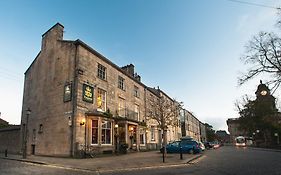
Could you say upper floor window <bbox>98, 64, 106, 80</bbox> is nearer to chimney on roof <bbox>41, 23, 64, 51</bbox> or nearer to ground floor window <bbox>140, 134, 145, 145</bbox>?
chimney on roof <bbox>41, 23, 64, 51</bbox>

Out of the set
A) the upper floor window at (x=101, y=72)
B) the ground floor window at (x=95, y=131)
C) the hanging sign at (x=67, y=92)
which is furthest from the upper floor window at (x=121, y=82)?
the hanging sign at (x=67, y=92)

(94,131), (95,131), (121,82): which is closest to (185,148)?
(95,131)

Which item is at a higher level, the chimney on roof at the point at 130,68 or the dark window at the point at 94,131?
the chimney on roof at the point at 130,68

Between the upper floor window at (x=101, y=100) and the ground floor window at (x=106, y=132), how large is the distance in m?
1.56

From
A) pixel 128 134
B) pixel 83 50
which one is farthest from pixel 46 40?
pixel 128 134

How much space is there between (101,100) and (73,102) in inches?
165

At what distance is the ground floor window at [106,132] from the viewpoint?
78.1 feet

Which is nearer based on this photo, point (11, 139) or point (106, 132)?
point (106, 132)

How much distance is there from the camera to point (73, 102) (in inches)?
838

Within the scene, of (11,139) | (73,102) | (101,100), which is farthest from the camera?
(11,139)

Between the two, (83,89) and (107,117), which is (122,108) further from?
(83,89)

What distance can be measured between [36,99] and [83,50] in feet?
27.2

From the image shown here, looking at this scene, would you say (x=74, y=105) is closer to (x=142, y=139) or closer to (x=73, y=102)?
(x=73, y=102)

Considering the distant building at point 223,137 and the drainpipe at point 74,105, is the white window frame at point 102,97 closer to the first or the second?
the drainpipe at point 74,105
